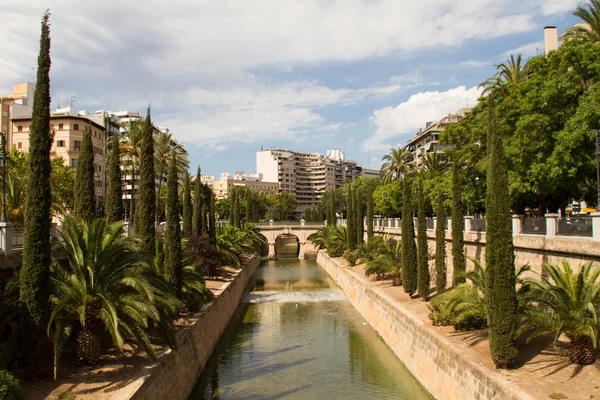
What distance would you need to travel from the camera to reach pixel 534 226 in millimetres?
18250

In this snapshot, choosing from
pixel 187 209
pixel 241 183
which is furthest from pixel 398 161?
pixel 241 183

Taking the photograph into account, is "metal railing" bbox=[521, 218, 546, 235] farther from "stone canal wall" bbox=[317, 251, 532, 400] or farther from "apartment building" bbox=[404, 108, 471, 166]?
"apartment building" bbox=[404, 108, 471, 166]

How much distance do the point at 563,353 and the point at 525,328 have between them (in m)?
1.32

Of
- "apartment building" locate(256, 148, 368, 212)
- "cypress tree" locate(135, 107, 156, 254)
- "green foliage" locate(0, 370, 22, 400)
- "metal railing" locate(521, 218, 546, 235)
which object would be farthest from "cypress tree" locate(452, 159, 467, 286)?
"apartment building" locate(256, 148, 368, 212)

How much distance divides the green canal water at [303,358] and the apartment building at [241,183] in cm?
12183

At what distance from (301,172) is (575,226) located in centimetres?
16216

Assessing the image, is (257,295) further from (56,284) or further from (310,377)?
(56,284)

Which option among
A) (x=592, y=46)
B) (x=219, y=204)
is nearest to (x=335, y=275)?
(x=592, y=46)

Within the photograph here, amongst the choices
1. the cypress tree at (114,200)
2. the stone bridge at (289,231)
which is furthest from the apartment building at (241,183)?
the cypress tree at (114,200)

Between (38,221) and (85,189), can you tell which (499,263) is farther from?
(85,189)

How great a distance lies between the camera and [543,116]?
70.3 ft

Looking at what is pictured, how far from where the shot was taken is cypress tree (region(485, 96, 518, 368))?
12.6 m

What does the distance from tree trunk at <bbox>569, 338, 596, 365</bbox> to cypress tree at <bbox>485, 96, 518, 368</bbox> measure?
4.45 feet

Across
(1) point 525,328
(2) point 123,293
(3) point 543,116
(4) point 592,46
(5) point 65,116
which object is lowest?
(1) point 525,328
